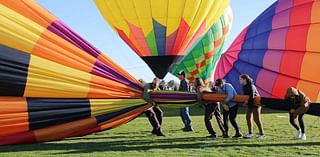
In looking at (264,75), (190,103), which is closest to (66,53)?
(190,103)

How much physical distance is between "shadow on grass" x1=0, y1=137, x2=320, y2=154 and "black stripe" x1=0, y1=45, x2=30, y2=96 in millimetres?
2435

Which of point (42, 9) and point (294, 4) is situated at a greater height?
point (294, 4)

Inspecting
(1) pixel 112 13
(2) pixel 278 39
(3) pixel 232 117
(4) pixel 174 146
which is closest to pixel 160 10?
(1) pixel 112 13

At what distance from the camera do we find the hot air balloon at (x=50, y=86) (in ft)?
15.1

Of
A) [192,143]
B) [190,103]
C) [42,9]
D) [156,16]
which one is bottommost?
[192,143]

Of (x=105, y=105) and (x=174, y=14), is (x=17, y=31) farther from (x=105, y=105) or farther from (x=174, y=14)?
(x=174, y=14)

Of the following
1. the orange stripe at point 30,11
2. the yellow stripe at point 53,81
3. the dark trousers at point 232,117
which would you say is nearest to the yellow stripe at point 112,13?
the dark trousers at point 232,117

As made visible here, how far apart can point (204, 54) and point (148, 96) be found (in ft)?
50.7

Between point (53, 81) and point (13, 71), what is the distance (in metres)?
0.40

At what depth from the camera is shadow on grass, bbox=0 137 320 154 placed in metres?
7.15

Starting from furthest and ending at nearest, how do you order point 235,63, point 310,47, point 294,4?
point 235,63
point 294,4
point 310,47

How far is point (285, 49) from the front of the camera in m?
10.6

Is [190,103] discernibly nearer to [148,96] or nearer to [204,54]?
[148,96]

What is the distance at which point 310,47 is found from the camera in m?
9.81
